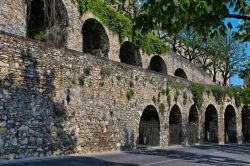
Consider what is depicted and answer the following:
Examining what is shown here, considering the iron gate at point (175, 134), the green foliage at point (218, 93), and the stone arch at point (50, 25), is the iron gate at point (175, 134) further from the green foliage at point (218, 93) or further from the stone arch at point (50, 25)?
the stone arch at point (50, 25)

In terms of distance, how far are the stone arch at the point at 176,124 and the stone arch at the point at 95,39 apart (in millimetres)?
5385

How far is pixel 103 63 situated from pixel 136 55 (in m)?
10.8

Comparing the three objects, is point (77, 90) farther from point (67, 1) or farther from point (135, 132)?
point (67, 1)

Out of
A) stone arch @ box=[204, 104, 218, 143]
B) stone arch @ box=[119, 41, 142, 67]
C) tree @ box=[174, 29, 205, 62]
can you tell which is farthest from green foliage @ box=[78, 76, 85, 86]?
tree @ box=[174, 29, 205, 62]

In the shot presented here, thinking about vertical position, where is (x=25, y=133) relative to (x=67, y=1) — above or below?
below

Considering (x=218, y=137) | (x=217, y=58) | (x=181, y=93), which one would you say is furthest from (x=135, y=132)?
(x=217, y=58)

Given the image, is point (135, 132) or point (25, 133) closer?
point (25, 133)

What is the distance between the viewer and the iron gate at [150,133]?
19547 mm

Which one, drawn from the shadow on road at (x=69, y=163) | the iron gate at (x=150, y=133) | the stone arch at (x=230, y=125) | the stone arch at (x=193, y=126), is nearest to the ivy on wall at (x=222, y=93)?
the stone arch at (x=193, y=126)

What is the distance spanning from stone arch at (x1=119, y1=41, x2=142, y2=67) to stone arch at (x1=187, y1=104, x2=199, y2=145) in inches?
196

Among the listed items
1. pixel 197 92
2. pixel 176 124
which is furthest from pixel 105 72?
pixel 197 92

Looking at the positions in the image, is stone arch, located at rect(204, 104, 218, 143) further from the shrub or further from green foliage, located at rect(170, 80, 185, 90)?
the shrub

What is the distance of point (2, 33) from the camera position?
1155cm

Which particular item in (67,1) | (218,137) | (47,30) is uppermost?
(67,1)
